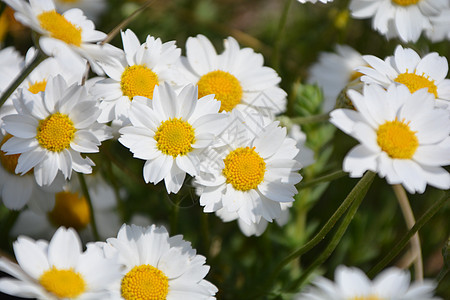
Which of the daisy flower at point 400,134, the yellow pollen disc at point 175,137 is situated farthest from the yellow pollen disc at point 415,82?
the yellow pollen disc at point 175,137

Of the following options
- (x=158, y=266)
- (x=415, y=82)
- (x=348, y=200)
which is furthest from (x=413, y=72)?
(x=158, y=266)

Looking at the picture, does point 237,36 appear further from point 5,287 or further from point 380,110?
point 5,287

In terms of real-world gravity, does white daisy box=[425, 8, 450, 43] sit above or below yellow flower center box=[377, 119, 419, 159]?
above

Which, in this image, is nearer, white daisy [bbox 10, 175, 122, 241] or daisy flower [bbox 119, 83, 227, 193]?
daisy flower [bbox 119, 83, 227, 193]

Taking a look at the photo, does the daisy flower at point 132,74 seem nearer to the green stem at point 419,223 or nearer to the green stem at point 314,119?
the green stem at point 314,119

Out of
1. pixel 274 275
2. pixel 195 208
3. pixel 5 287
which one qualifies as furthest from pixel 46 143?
pixel 195 208

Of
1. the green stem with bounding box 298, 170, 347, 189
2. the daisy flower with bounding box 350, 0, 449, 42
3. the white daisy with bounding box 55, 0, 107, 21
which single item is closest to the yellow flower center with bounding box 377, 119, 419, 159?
the green stem with bounding box 298, 170, 347, 189

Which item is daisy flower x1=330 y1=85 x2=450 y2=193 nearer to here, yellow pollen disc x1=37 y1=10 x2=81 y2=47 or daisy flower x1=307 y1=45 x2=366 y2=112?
yellow pollen disc x1=37 y1=10 x2=81 y2=47
